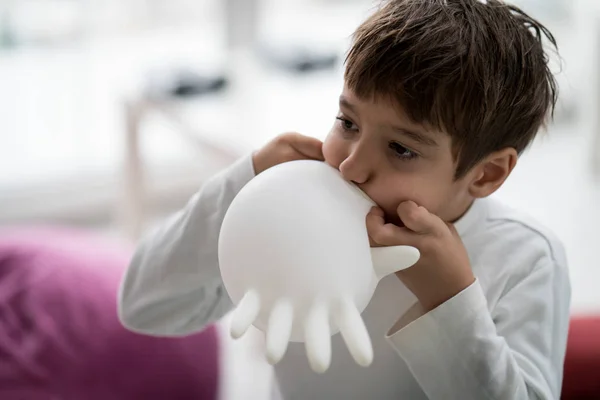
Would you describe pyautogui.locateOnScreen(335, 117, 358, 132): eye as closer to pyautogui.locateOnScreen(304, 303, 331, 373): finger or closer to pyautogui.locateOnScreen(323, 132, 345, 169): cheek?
pyautogui.locateOnScreen(323, 132, 345, 169): cheek

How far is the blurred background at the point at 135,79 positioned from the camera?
1860 millimetres

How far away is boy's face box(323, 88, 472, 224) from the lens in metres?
0.66

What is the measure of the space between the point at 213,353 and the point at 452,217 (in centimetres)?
83

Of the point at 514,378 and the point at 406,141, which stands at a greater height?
the point at 406,141

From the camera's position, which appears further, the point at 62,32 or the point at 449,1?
the point at 62,32

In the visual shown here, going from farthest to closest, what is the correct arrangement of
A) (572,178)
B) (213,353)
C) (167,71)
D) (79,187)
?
(79,187)
(167,71)
(572,178)
(213,353)

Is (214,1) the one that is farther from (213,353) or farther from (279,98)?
(213,353)

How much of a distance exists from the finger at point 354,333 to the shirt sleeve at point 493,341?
0.42ft

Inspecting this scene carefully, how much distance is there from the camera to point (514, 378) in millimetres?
676

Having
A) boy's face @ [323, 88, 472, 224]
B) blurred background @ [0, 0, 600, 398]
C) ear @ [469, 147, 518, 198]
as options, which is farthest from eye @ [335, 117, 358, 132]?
blurred background @ [0, 0, 600, 398]

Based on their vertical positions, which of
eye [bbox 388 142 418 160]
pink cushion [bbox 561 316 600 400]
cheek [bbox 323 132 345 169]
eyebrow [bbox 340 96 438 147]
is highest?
eyebrow [bbox 340 96 438 147]

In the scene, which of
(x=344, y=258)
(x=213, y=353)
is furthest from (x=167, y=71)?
(x=344, y=258)

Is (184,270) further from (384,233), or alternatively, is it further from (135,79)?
(135,79)

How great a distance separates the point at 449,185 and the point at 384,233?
4.3 inches
